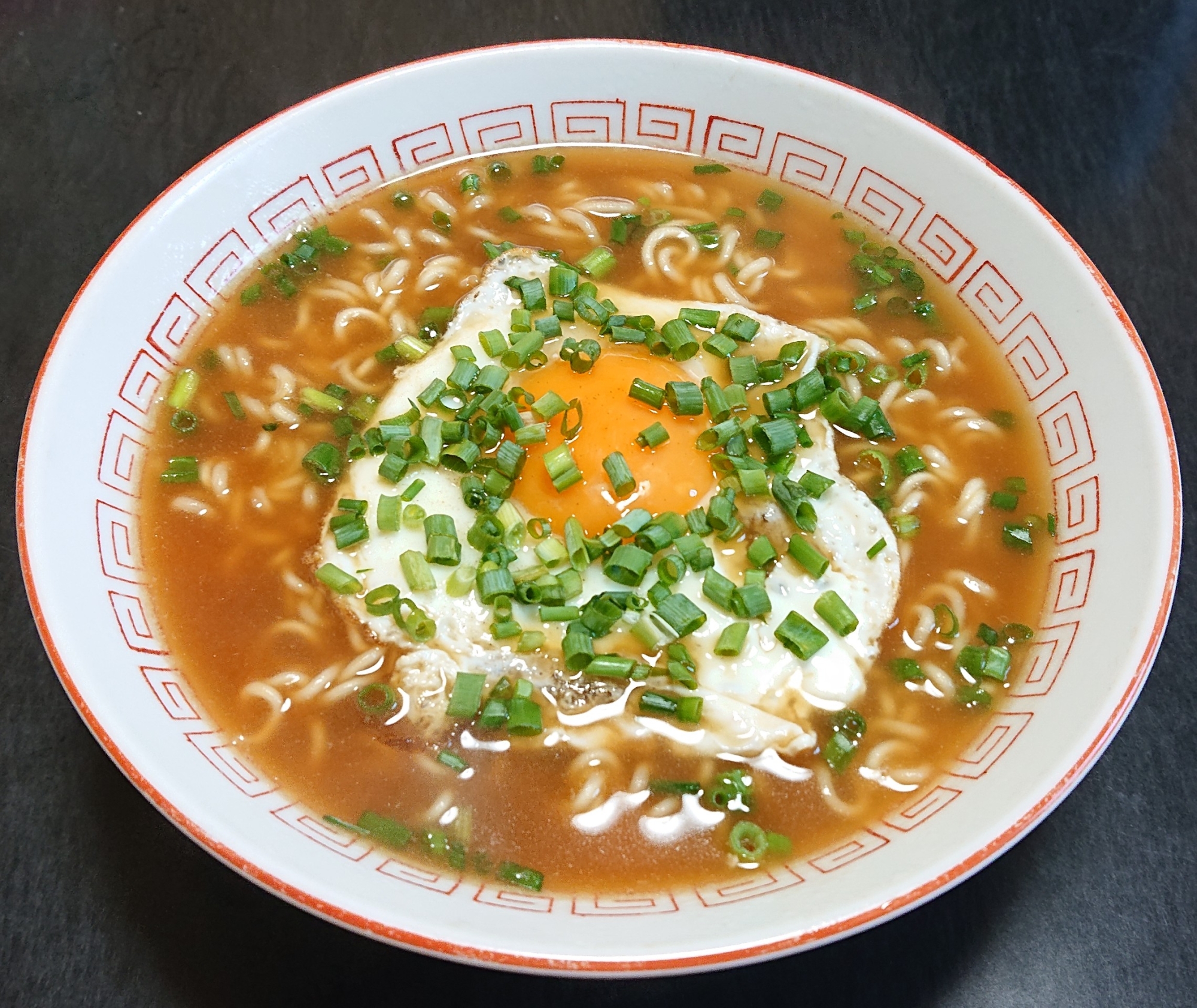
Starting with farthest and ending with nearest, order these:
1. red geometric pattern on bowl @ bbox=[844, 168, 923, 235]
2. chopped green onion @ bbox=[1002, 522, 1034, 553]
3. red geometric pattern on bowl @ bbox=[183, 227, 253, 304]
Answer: red geometric pattern on bowl @ bbox=[844, 168, 923, 235], red geometric pattern on bowl @ bbox=[183, 227, 253, 304], chopped green onion @ bbox=[1002, 522, 1034, 553]

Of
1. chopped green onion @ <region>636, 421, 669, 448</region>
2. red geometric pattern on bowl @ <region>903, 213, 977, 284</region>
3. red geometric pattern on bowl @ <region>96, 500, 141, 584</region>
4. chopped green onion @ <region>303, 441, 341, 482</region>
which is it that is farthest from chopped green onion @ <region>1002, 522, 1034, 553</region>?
red geometric pattern on bowl @ <region>96, 500, 141, 584</region>

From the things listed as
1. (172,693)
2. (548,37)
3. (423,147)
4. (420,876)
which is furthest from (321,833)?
(548,37)

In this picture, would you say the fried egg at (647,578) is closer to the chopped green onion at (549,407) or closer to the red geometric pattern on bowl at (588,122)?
the chopped green onion at (549,407)

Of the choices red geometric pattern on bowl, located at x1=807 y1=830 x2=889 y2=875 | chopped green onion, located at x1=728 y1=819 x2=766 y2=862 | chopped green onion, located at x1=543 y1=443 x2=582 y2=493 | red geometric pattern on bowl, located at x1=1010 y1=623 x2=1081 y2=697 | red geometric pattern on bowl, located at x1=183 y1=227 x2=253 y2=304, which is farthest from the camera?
red geometric pattern on bowl, located at x1=183 y1=227 x2=253 y2=304

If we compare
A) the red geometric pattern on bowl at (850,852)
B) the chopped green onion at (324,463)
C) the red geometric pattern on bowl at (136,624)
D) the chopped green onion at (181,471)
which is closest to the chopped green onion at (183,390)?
the chopped green onion at (181,471)

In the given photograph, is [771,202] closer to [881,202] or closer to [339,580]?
[881,202]

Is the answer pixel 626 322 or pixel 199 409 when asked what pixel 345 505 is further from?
pixel 626 322

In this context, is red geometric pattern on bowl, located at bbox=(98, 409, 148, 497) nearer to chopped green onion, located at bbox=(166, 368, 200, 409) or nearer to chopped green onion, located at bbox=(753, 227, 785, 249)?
chopped green onion, located at bbox=(166, 368, 200, 409)
